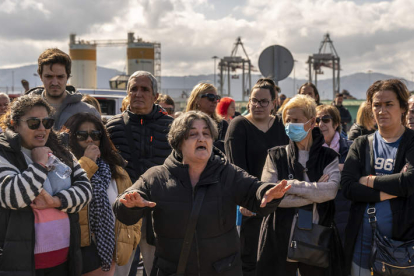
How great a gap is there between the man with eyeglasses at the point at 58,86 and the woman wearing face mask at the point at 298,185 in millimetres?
1866

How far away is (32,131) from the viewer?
373 cm

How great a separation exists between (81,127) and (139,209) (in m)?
1.44

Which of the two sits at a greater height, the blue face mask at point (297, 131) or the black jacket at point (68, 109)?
the black jacket at point (68, 109)

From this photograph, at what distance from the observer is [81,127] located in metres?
4.46

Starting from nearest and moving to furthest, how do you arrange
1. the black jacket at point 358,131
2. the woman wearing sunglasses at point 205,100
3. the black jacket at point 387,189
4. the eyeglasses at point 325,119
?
the black jacket at point 387,189, the eyeglasses at point 325,119, the woman wearing sunglasses at point 205,100, the black jacket at point 358,131

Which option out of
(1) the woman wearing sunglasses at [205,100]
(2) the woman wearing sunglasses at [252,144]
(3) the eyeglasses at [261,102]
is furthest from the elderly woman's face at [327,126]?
(1) the woman wearing sunglasses at [205,100]

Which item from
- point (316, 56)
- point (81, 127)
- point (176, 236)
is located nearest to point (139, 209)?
point (176, 236)

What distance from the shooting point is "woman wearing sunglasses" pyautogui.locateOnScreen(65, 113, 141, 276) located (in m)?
4.12

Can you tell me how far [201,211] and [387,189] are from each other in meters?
1.51

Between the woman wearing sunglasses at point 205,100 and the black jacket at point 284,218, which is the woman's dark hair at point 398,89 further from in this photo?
the woman wearing sunglasses at point 205,100

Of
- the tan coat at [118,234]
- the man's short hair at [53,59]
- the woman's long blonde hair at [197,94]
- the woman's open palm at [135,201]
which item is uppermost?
the man's short hair at [53,59]

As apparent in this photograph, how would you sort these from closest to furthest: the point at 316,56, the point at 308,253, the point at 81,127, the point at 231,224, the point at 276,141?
the point at 231,224
the point at 308,253
the point at 81,127
the point at 276,141
the point at 316,56

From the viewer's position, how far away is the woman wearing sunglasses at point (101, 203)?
4.12 metres

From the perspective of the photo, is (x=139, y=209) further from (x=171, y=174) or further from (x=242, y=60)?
(x=242, y=60)
